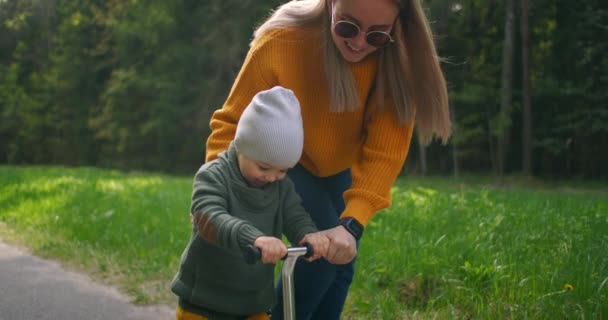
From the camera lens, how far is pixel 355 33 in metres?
2.45

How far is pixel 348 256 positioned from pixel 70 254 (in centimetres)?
365

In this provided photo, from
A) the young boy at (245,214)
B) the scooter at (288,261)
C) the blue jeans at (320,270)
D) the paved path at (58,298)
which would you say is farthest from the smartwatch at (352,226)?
the paved path at (58,298)

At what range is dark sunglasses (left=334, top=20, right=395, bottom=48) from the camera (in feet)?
7.98

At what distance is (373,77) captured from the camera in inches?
107

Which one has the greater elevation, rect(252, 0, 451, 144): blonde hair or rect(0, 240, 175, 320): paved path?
rect(252, 0, 451, 144): blonde hair

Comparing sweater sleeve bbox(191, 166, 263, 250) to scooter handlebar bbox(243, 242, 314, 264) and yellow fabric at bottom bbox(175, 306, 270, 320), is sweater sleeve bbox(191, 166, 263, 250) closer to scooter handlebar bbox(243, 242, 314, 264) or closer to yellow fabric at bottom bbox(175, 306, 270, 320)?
scooter handlebar bbox(243, 242, 314, 264)

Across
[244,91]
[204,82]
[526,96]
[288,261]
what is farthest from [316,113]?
[204,82]

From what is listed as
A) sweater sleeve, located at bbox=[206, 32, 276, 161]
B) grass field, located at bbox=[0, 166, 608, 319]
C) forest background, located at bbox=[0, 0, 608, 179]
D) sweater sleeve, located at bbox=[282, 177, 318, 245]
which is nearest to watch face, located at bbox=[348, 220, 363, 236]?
sweater sleeve, located at bbox=[282, 177, 318, 245]

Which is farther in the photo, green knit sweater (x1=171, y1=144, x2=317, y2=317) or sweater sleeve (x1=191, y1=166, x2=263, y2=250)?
green knit sweater (x1=171, y1=144, x2=317, y2=317)

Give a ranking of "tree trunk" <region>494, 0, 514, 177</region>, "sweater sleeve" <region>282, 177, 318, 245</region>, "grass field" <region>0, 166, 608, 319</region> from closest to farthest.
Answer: "sweater sleeve" <region>282, 177, 318, 245</region> < "grass field" <region>0, 166, 608, 319</region> < "tree trunk" <region>494, 0, 514, 177</region>

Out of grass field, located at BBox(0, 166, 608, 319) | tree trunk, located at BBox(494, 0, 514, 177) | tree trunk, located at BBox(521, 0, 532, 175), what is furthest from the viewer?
tree trunk, located at BBox(494, 0, 514, 177)

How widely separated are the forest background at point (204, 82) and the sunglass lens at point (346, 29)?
753cm

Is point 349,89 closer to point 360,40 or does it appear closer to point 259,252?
point 360,40

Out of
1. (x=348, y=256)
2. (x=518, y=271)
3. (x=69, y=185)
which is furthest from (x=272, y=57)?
(x=69, y=185)
